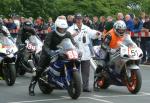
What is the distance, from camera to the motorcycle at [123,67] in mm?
13305

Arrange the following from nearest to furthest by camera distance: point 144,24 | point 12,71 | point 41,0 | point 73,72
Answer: point 73,72 → point 12,71 → point 144,24 → point 41,0

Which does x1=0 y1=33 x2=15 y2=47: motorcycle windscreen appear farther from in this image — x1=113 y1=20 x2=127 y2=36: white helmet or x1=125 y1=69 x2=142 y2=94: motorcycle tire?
x1=125 y1=69 x2=142 y2=94: motorcycle tire

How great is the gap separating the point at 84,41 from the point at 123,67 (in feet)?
4.35

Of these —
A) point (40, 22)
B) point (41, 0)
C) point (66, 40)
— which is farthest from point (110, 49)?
point (41, 0)

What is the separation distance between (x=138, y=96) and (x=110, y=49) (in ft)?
5.03

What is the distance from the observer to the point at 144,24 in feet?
73.7

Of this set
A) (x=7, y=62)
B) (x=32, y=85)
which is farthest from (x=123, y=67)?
(x=7, y=62)

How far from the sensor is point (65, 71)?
1255 cm

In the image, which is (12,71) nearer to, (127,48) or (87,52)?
(87,52)

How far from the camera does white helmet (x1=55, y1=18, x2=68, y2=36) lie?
1293cm

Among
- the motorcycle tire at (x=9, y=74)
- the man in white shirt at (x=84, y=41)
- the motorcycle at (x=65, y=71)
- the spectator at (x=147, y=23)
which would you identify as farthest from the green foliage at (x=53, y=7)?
the motorcycle at (x=65, y=71)

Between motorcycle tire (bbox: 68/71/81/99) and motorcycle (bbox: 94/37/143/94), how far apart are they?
1.58 meters

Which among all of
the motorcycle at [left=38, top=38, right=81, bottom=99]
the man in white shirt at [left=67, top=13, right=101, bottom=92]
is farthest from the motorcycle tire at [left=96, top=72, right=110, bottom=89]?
the motorcycle at [left=38, top=38, right=81, bottom=99]

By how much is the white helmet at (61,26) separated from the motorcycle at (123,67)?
4.99ft
